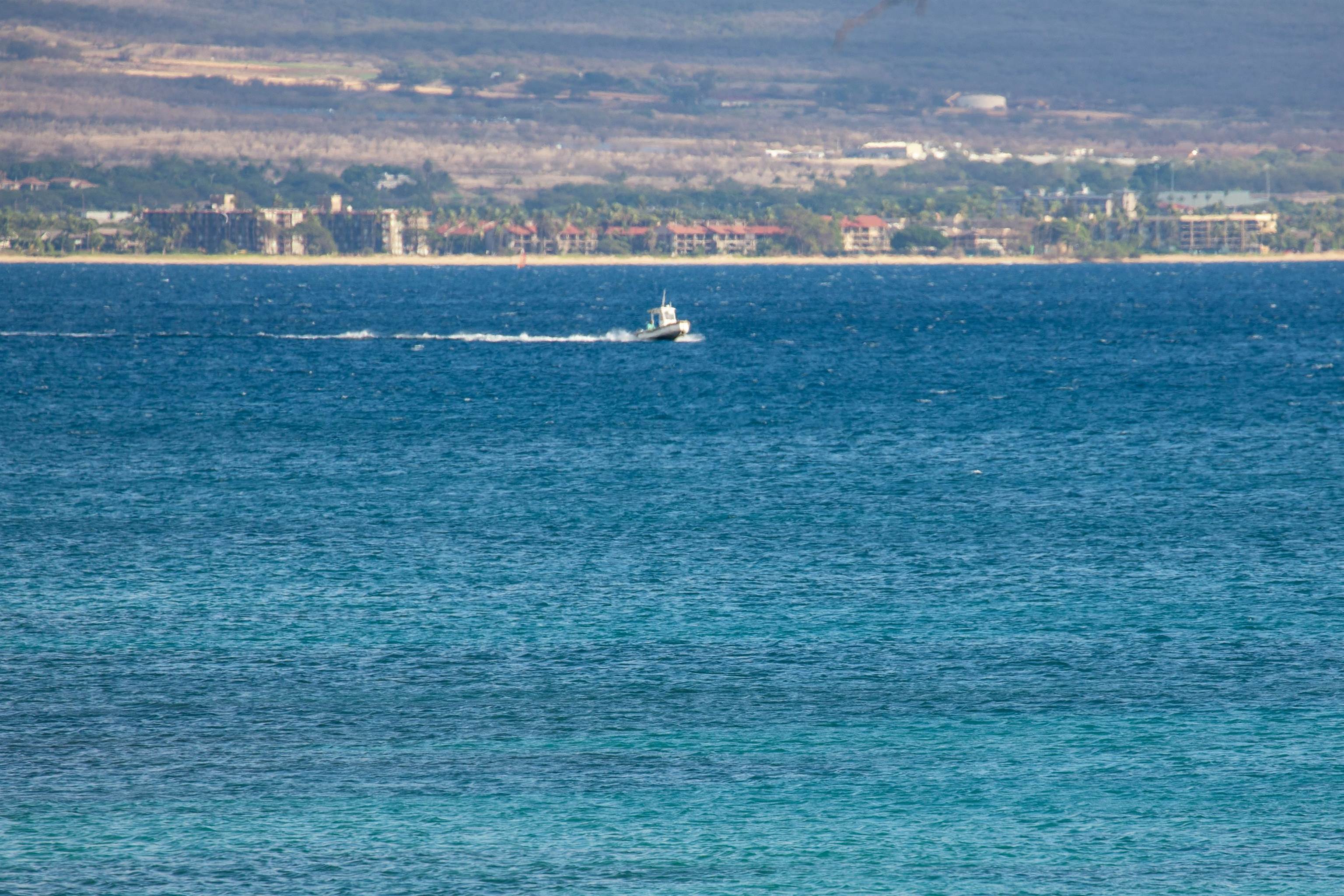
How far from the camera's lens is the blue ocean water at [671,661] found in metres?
28.2

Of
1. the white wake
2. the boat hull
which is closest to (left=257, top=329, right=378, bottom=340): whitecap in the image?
the white wake

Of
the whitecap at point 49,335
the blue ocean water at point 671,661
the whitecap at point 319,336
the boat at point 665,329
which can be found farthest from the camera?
the whitecap at point 319,336

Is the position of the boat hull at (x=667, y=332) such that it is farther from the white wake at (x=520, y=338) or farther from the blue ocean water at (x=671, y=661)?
the blue ocean water at (x=671, y=661)

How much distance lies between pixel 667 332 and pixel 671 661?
11482 centimetres

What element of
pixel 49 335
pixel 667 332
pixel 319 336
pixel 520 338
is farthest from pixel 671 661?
pixel 49 335

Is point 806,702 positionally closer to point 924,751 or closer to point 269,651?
point 924,751

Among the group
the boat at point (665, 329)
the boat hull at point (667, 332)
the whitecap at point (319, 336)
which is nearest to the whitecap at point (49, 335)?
the whitecap at point (319, 336)

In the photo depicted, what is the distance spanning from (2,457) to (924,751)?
181 ft

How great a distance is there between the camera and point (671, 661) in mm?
39844

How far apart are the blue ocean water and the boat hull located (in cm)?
6522

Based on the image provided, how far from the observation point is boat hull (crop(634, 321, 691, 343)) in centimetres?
15350

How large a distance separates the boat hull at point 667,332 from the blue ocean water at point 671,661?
6522cm

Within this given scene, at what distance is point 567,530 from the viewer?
57.8 metres

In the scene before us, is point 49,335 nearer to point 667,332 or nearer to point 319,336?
point 319,336
